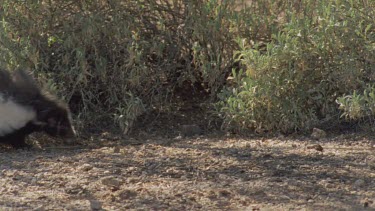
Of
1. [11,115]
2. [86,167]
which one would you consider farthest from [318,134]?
[11,115]

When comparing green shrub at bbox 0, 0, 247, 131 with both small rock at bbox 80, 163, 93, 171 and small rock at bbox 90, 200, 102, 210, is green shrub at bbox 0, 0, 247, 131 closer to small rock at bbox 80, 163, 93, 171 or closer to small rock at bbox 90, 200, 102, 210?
small rock at bbox 80, 163, 93, 171

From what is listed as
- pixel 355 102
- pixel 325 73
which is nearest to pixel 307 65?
pixel 325 73

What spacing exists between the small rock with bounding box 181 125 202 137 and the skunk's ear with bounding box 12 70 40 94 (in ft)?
3.68

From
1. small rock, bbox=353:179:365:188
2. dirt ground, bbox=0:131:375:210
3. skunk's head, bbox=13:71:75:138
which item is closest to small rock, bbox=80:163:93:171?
dirt ground, bbox=0:131:375:210

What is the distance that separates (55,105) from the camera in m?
5.62

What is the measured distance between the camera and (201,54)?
600 centimetres

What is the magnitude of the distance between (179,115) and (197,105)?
0.20 meters

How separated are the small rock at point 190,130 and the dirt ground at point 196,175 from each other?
9.2 inches

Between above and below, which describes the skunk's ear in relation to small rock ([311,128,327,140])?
above

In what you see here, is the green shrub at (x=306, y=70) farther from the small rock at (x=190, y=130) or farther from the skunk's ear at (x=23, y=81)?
the skunk's ear at (x=23, y=81)

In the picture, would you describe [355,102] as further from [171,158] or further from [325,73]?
[171,158]

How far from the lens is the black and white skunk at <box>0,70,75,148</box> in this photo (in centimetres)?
550

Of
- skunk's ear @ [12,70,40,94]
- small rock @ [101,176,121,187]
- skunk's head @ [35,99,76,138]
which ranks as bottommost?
small rock @ [101,176,121,187]

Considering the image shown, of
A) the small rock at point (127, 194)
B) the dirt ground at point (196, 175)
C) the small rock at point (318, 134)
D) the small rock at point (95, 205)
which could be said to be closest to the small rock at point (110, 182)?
the dirt ground at point (196, 175)
